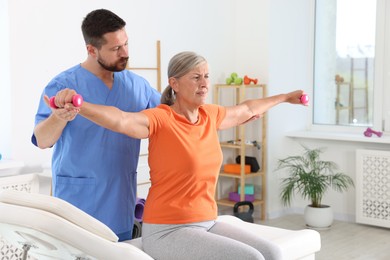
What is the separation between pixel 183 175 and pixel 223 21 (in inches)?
132

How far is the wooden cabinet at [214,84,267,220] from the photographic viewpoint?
5.17m

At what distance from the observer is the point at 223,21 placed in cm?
540

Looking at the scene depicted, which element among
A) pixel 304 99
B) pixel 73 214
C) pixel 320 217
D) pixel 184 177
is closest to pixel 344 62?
pixel 320 217

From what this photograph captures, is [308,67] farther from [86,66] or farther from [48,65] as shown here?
[86,66]

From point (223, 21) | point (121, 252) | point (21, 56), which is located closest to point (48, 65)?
point (21, 56)

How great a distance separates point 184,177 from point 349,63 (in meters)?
3.52

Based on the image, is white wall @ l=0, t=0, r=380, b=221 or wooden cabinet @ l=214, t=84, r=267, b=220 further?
wooden cabinet @ l=214, t=84, r=267, b=220

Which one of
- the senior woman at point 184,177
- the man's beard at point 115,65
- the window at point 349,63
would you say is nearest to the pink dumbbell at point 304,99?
the senior woman at point 184,177

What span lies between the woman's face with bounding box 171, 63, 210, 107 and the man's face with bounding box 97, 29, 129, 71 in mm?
239

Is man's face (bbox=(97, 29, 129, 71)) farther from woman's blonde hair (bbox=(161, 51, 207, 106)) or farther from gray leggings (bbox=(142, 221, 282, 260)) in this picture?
gray leggings (bbox=(142, 221, 282, 260))

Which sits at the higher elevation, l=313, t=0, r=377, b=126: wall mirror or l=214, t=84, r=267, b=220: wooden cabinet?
l=313, t=0, r=377, b=126: wall mirror

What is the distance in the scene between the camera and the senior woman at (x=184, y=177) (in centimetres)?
217

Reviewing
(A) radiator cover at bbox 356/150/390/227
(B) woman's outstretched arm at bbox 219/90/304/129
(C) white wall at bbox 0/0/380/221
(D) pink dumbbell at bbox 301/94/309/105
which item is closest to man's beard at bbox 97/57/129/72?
(B) woman's outstretched arm at bbox 219/90/304/129

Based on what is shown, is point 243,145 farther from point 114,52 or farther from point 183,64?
point 114,52
